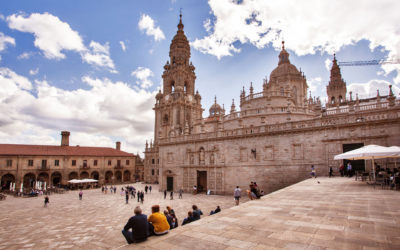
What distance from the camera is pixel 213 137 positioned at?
28328mm

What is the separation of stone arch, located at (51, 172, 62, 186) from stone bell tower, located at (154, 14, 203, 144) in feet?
71.1

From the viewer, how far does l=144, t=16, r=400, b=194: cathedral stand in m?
19.0

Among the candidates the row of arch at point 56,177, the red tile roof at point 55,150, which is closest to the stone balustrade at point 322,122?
the red tile roof at point 55,150

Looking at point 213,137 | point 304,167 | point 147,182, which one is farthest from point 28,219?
point 147,182

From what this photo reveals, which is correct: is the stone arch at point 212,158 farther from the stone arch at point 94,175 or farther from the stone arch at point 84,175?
the stone arch at point 84,175

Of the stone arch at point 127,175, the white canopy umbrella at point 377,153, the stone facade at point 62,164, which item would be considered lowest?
the stone arch at point 127,175

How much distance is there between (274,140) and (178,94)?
32929 mm

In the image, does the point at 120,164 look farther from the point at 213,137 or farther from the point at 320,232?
the point at 320,232

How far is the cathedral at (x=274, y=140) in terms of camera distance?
19.0 m

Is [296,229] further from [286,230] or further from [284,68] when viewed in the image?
[284,68]

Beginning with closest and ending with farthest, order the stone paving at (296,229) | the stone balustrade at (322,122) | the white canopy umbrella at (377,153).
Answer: the stone paving at (296,229) → the white canopy umbrella at (377,153) → the stone balustrade at (322,122)

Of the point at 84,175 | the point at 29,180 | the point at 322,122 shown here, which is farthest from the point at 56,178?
the point at 322,122

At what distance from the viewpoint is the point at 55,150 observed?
45938mm

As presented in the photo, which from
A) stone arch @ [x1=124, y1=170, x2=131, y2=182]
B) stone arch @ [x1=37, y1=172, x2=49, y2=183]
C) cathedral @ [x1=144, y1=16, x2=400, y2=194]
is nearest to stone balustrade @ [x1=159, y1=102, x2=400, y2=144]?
cathedral @ [x1=144, y1=16, x2=400, y2=194]
